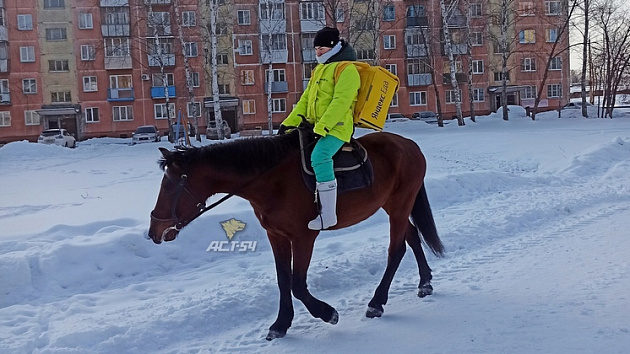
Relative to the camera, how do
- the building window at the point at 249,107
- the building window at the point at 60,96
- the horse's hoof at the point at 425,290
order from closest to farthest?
the horse's hoof at the point at 425,290, the building window at the point at 60,96, the building window at the point at 249,107

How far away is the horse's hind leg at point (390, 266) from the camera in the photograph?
5.20m

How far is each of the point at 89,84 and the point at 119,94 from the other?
2829mm

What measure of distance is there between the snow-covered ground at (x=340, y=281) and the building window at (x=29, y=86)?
44311 millimetres

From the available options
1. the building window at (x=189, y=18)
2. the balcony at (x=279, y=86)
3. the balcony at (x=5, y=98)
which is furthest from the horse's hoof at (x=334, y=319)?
the balcony at (x=5, y=98)

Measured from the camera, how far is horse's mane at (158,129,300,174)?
4.82 m

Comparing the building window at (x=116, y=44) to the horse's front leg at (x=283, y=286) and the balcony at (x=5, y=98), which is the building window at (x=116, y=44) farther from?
the horse's front leg at (x=283, y=286)

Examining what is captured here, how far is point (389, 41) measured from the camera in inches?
2179

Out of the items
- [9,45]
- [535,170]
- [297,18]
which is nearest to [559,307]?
[535,170]

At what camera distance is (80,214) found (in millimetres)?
10305

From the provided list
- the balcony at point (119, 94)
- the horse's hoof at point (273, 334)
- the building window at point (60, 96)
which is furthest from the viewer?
the building window at point (60, 96)

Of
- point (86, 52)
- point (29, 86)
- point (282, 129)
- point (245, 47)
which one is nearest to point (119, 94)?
point (86, 52)

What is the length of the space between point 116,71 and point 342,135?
50.7 meters

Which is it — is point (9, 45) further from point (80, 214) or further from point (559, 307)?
point (559, 307)

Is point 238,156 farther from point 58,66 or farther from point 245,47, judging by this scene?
point 58,66
